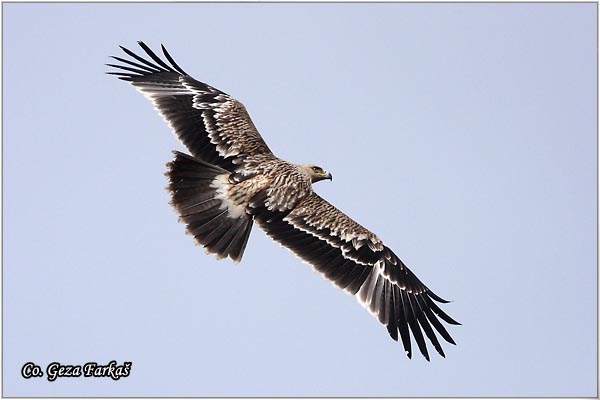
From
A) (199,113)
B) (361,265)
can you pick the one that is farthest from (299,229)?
(199,113)

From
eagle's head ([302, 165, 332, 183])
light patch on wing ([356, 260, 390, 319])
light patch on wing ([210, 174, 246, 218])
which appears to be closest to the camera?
light patch on wing ([356, 260, 390, 319])

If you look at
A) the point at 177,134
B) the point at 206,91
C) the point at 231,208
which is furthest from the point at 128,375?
the point at 206,91

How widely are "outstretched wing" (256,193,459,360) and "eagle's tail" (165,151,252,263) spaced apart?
273 millimetres

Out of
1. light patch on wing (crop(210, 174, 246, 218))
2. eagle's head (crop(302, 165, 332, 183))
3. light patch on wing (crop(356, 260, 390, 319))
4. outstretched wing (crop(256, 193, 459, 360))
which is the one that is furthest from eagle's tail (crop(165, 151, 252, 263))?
light patch on wing (crop(356, 260, 390, 319))

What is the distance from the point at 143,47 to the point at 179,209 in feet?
9.25

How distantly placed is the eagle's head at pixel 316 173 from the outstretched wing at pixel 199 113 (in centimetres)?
51

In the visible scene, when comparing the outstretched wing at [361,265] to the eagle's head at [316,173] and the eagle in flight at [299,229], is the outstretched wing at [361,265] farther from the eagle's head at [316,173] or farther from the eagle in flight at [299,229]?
the eagle's head at [316,173]

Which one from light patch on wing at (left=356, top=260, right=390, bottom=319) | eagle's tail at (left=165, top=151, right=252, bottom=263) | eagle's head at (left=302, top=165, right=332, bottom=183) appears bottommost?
light patch on wing at (left=356, top=260, right=390, bottom=319)

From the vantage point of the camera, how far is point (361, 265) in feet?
35.0

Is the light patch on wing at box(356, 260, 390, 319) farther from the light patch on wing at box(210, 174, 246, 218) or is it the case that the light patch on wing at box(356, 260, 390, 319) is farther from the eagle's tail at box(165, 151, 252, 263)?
the light patch on wing at box(210, 174, 246, 218)

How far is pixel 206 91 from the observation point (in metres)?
12.1

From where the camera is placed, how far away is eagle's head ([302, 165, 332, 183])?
11586mm

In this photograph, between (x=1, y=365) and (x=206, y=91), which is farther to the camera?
(x=206, y=91)

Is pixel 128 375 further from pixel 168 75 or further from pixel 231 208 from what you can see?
pixel 168 75
